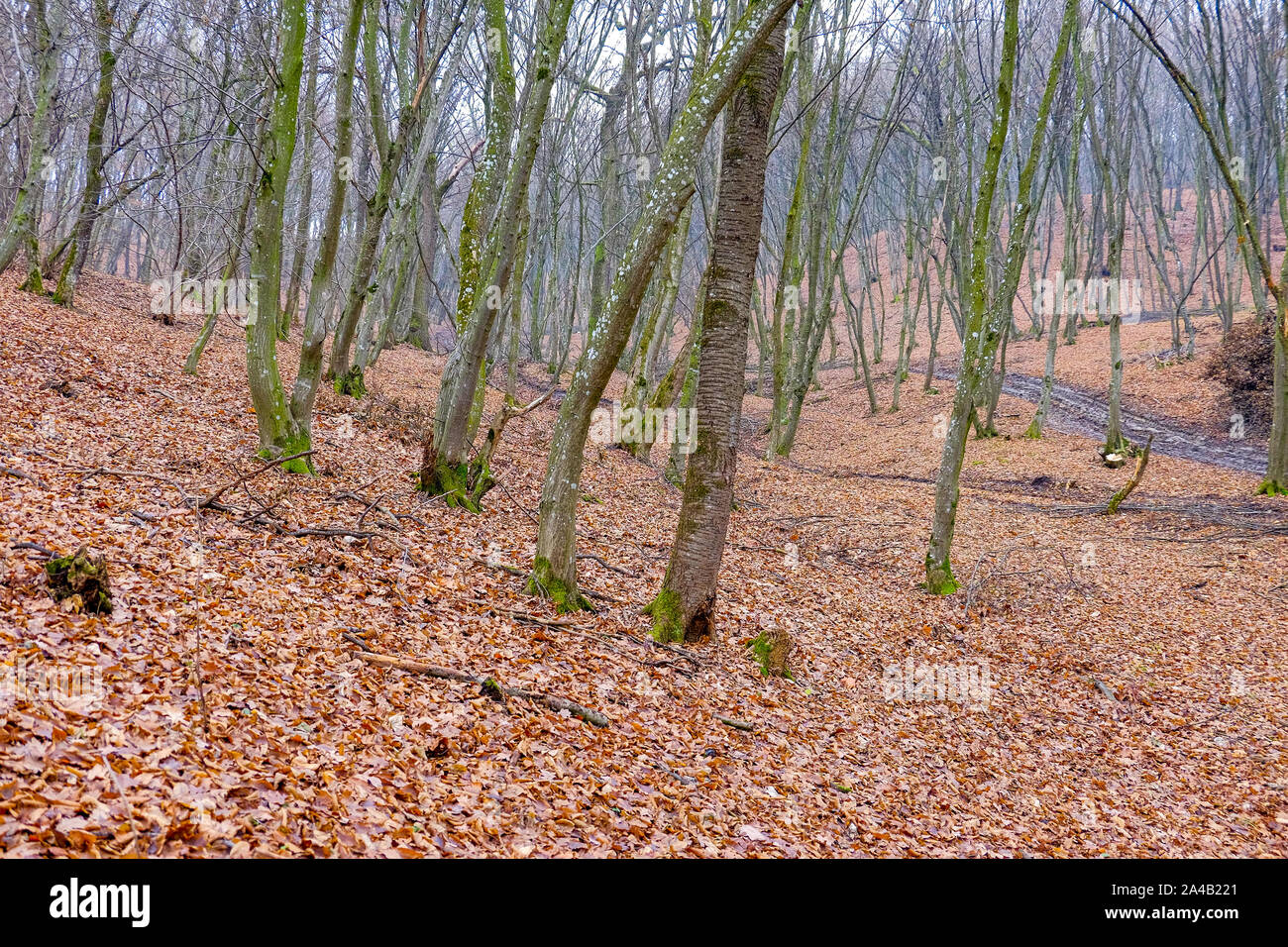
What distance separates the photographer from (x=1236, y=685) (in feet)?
24.2

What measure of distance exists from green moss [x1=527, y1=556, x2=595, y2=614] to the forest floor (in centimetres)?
14

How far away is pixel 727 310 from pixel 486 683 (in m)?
3.33

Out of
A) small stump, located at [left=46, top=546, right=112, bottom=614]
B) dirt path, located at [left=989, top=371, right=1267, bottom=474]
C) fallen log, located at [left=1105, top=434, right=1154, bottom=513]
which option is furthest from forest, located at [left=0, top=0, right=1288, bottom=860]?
dirt path, located at [left=989, top=371, right=1267, bottom=474]

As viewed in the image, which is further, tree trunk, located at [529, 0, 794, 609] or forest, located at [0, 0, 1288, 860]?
tree trunk, located at [529, 0, 794, 609]

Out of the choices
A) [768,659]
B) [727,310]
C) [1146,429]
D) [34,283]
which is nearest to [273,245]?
[727,310]

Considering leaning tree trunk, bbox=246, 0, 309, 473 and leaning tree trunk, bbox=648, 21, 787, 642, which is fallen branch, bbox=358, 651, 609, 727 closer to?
leaning tree trunk, bbox=648, 21, 787, 642

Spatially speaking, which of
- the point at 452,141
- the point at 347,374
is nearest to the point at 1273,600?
the point at 347,374

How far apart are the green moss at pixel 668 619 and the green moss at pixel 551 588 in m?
0.66

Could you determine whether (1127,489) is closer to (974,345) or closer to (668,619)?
(974,345)

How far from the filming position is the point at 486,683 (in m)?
4.75

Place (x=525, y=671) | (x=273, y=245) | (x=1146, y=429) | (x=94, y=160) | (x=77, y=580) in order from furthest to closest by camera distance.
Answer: (x=1146, y=429), (x=94, y=160), (x=273, y=245), (x=525, y=671), (x=77, y=580)

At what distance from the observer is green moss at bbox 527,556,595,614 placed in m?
6.42
